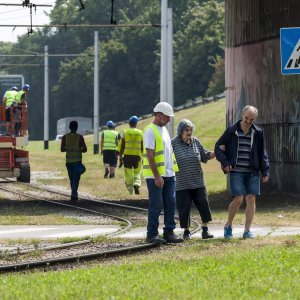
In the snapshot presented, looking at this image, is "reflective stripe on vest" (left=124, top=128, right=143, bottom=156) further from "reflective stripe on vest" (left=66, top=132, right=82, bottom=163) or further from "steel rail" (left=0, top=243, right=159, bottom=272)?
"steel rail" (left=0, top=243, right=159, bottom=272)

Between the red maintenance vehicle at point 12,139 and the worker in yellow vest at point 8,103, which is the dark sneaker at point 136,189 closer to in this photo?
the red maintenance vehicle at point 12,139

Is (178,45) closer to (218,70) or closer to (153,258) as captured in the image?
(218,70)

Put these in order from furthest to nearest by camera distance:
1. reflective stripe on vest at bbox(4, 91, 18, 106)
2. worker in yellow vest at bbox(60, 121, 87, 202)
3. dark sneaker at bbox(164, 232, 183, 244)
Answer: reflective stripe on vest at bbox(4, 91, 18, 106)
worker in yellow vest at bbox(60, 121, 87, 202)
dark sneaker at bbox(164, 232, 183, 244)

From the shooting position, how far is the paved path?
1925 centimetres

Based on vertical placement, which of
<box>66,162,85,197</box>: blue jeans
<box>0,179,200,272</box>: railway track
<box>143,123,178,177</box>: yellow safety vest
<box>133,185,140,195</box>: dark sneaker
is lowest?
<box>133,185,140,195</box>: dark sneaker

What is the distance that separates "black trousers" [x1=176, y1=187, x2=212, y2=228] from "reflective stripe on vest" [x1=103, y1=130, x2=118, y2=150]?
20760 millimetres

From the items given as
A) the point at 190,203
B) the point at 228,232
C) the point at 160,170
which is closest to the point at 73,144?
the point at 190,203

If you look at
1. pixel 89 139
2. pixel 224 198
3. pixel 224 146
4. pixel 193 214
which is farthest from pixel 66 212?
pixel 89 139

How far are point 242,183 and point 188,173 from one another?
777mm

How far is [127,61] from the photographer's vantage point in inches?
5187

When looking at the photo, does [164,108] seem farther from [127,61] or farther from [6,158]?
[127,61]

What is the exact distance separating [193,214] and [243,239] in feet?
21.9

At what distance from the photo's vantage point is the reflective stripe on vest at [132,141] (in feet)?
94.9

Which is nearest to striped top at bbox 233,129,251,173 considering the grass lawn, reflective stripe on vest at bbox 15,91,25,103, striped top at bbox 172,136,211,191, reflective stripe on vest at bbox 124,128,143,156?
striped top at bbox 172,136,211,191
